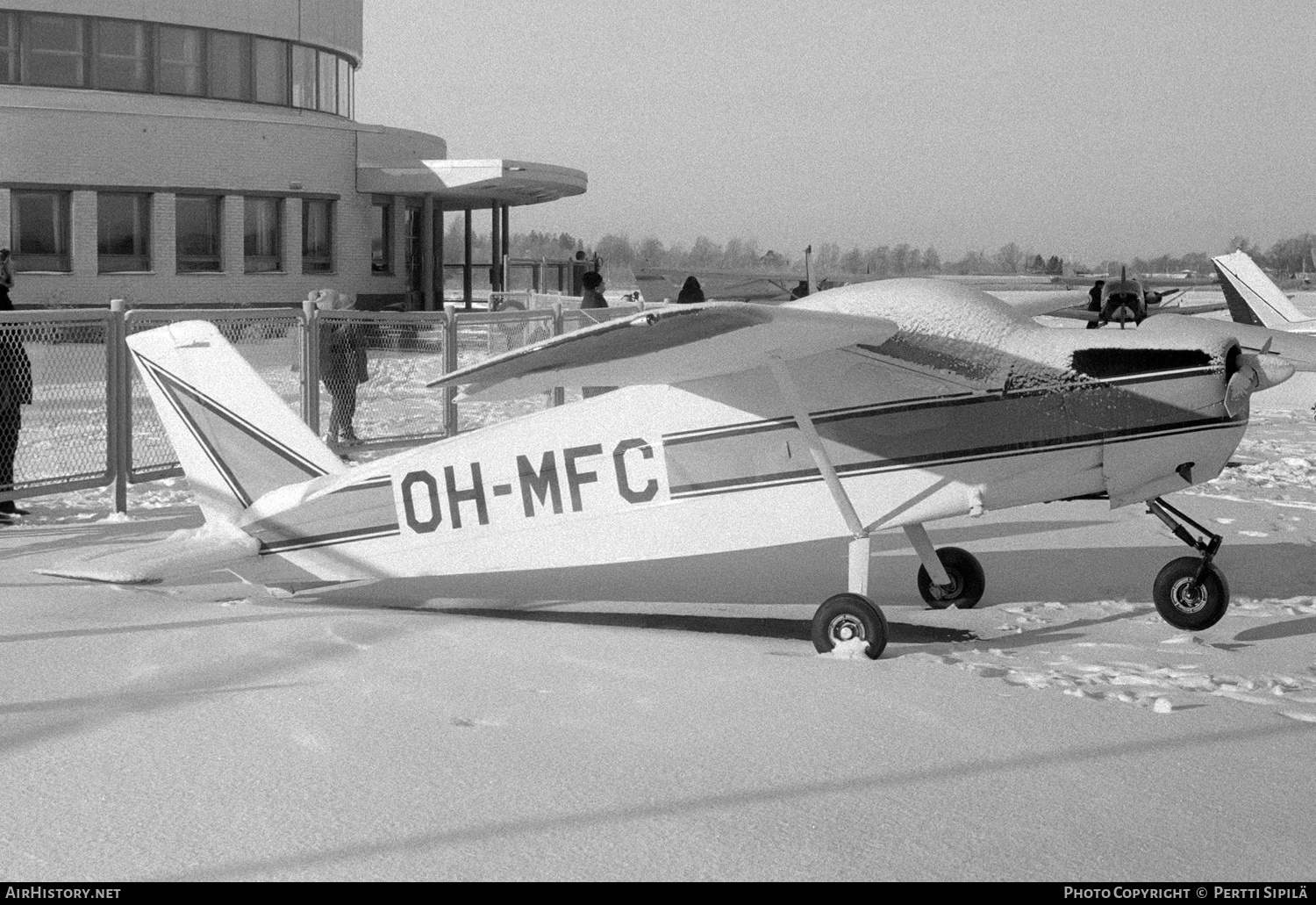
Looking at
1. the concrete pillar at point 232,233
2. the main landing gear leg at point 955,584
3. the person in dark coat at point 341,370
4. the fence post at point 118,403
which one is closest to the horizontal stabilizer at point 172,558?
the fence post at point 118,403

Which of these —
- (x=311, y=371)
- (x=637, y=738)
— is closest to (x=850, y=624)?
(x=637, y=738)

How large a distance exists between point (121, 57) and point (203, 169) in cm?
424

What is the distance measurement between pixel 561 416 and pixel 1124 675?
2.94m

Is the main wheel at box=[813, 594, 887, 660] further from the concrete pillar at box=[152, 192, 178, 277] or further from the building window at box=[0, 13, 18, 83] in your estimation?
the building window at box=[0, 13, 18, 83]

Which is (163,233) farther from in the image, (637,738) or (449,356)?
(637,738)

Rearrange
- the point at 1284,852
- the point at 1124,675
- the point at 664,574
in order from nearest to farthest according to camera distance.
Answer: the point at 1284,852 < the point at 1124,675 < the point at 664,574

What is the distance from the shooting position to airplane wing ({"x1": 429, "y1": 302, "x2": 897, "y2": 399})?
5.65m

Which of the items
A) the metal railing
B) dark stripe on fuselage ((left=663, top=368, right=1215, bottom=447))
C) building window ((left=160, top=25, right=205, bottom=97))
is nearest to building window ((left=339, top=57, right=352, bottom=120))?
building window ((left=160, top=25, right=205, bottom=97))

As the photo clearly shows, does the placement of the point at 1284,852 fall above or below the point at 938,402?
below

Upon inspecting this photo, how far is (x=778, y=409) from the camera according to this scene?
698 centimetres

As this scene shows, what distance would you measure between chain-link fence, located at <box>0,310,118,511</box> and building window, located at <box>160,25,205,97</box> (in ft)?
84.5

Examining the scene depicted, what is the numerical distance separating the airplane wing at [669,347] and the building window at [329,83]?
3894cm

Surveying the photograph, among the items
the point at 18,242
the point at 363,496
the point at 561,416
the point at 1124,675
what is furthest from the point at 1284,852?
the point at 18,242
